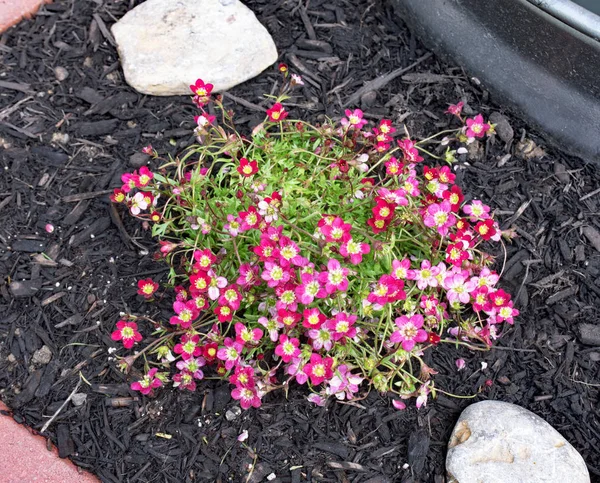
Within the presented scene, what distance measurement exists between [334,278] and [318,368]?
0.30 metres

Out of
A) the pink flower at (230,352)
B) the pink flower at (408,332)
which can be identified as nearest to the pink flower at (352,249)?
the pink flower at (408,332)

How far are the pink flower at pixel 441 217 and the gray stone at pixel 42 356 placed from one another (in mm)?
1502

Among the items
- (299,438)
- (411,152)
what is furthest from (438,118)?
(299,438)

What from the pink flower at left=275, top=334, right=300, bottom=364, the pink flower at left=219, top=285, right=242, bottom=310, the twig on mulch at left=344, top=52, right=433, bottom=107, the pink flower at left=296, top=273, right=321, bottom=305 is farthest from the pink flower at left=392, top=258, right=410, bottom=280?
the twig on mulch at left=344, top=52, right=433, bottom=107

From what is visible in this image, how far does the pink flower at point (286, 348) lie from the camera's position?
208 centimetres

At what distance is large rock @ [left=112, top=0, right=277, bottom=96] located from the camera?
9.86 ft

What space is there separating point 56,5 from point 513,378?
2.85 metres

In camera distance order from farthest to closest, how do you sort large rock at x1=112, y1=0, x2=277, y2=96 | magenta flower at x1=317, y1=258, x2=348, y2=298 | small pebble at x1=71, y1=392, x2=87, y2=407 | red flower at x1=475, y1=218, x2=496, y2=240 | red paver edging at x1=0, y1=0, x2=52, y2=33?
red paver edging at x1=0, y1=0, x2=52, y2=33 < large rock at x1=112, y1=0, x2=277, y2=96 < small pebble at x1=71, y1=392, x2=87, y2=407 < red flower at x1=475, y1=218, x2=496, y2=240 < magenta flower at x1=317, y1=258, x2=348, y2=298

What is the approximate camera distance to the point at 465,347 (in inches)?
97.7

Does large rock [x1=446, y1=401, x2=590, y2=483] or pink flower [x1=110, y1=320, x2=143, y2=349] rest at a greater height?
pink flower [x1=110, y1=320, x2=143, y2=349]

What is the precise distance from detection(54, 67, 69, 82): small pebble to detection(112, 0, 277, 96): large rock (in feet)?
0.93

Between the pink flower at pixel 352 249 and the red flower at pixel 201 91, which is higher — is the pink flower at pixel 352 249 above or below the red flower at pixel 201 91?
below

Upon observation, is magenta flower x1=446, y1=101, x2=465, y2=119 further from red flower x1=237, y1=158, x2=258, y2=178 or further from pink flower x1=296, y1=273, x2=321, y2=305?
pink flower x1=296, y1=273, x2=321, y2=305

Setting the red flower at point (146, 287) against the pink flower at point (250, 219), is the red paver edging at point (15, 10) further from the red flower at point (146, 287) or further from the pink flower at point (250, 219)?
the pink flower at point (250, 219)
